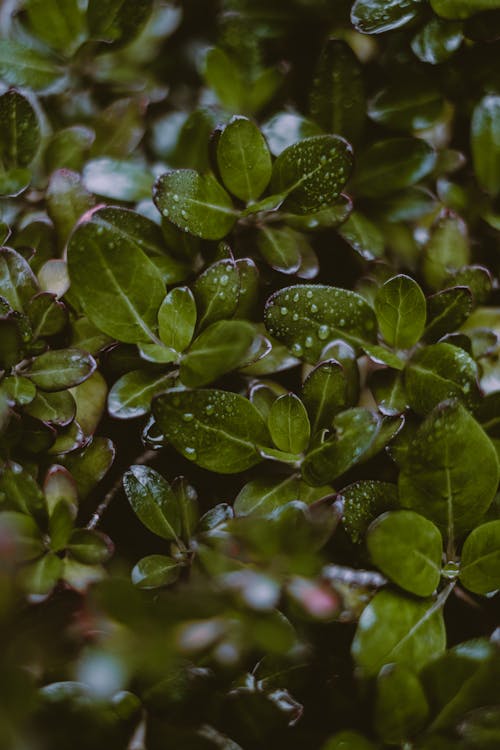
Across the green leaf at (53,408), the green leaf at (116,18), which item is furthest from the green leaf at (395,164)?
the green leaf at (53,408)

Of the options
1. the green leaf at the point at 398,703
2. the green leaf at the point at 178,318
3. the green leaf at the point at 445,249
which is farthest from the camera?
the green leaf at the point at 445,249

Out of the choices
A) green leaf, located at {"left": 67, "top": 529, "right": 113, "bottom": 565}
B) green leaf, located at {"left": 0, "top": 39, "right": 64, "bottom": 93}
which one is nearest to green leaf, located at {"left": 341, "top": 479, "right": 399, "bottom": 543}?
green leaf, located at {"left": 67, "top": 529, "right": 113, "bottom": 565}

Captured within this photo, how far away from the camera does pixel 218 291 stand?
0.70 metres

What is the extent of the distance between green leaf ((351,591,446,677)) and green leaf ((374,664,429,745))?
18 millimetres

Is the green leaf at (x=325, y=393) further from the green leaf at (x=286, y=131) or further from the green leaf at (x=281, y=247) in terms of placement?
the green leaf at (x=286, y=131)

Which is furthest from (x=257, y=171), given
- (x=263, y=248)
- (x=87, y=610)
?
(x=87, y=610)

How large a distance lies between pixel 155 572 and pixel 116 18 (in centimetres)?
68

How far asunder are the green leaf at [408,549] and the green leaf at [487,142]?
1.45 ft

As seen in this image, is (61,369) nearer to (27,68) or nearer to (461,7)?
(27,68)

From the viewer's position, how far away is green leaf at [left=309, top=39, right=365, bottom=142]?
815 millimetres

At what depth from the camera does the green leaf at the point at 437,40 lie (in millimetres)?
813

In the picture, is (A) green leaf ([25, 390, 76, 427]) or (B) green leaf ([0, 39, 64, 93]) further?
(B) green leaf ([0, 39, 64, 93])

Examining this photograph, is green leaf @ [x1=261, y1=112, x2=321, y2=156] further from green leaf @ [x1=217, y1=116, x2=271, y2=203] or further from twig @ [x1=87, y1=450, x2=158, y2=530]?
twig @ [x1=87, y1=450, x2=158, y2=530]

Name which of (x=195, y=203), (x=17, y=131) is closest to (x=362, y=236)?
(x=195, y=203)
